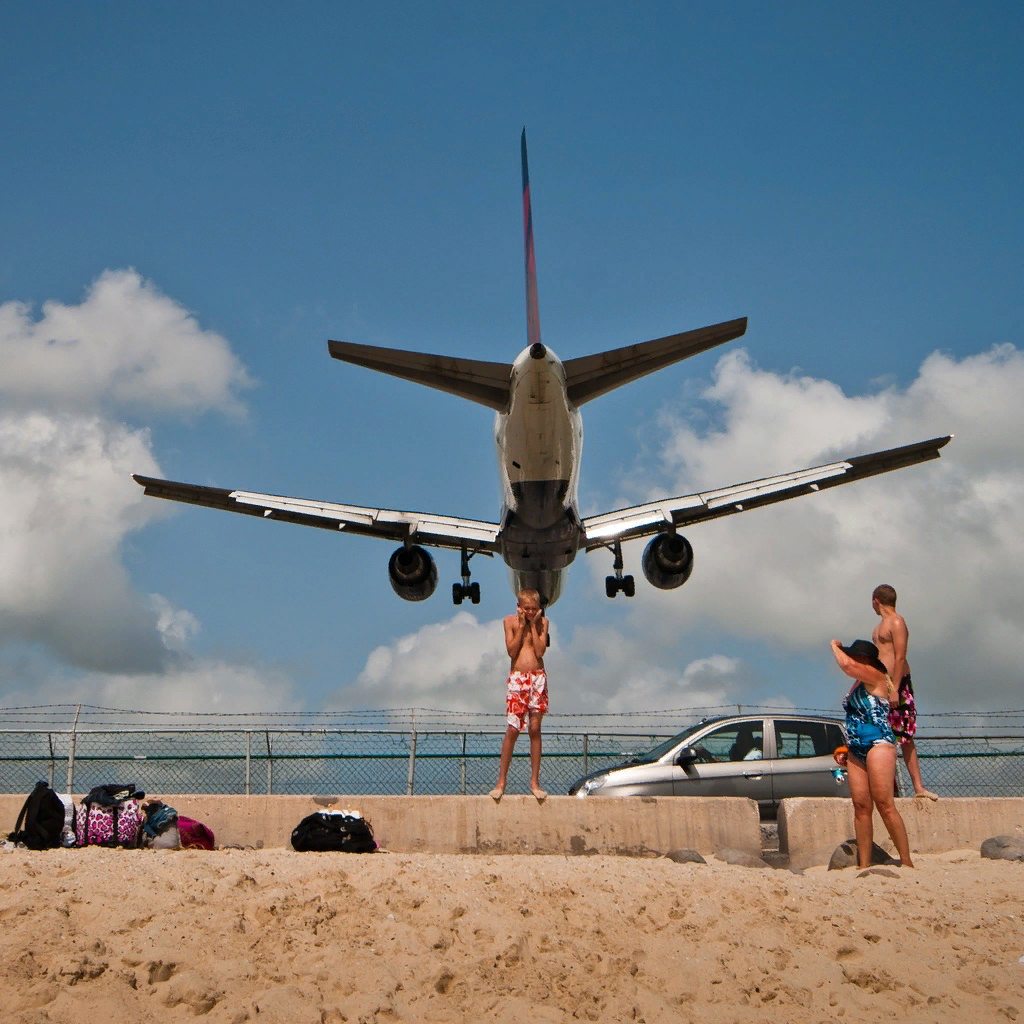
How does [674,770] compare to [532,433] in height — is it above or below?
below

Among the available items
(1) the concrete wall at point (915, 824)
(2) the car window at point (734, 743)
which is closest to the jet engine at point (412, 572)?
(2) the car window at point (734, 743)

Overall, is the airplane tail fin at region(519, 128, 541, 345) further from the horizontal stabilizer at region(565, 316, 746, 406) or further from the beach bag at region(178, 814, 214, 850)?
the beach bag at region(178, 814, 214, 850)

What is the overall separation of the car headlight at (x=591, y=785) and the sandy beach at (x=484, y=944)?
4.60m

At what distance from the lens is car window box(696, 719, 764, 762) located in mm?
10570

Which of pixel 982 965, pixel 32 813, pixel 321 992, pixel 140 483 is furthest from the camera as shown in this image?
pixel 140 483

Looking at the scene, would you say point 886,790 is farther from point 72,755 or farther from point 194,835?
point 72,755

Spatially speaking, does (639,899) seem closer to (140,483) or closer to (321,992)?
(321,992)

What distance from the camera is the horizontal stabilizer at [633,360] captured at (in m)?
15.6

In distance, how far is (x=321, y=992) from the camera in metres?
4.23

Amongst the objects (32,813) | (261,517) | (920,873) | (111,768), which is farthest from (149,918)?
(261,517)

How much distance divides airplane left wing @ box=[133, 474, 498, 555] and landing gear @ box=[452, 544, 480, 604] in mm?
413

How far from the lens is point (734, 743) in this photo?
10.7 meters

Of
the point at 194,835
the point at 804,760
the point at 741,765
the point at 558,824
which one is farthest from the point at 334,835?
the point at 804,760

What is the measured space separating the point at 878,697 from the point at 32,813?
6.19 metres
